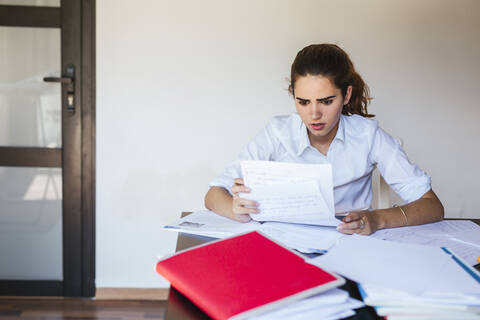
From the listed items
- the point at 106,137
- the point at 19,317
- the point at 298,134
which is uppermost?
the point at 298,134

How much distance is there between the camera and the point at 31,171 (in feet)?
8.50

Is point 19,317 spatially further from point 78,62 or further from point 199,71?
point 199,71

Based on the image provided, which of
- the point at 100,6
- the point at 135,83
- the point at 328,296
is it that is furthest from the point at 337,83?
the point at 100,6

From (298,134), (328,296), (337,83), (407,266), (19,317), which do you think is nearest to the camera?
(328,296)

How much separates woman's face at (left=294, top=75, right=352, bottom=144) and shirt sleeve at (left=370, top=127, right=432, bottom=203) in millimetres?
219

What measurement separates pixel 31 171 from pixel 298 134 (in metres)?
1.62

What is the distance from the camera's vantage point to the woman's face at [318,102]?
155 centimetres

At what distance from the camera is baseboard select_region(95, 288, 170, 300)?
8.78ft

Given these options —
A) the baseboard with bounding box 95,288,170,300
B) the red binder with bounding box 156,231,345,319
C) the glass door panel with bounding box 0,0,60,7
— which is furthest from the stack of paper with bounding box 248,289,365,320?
the glass door panel with bounding box 0,0,60,7

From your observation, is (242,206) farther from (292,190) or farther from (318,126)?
(318,126)

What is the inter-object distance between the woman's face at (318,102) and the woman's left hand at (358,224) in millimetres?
397

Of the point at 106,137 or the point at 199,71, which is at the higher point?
the point at 199,71

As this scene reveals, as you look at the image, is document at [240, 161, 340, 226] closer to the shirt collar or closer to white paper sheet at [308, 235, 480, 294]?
white paper sheet at [308, 235, 480, 294]

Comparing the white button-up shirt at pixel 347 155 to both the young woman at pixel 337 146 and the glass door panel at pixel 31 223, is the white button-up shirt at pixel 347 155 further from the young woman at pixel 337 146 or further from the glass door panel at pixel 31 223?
the glass door panel at pixel 31 223
